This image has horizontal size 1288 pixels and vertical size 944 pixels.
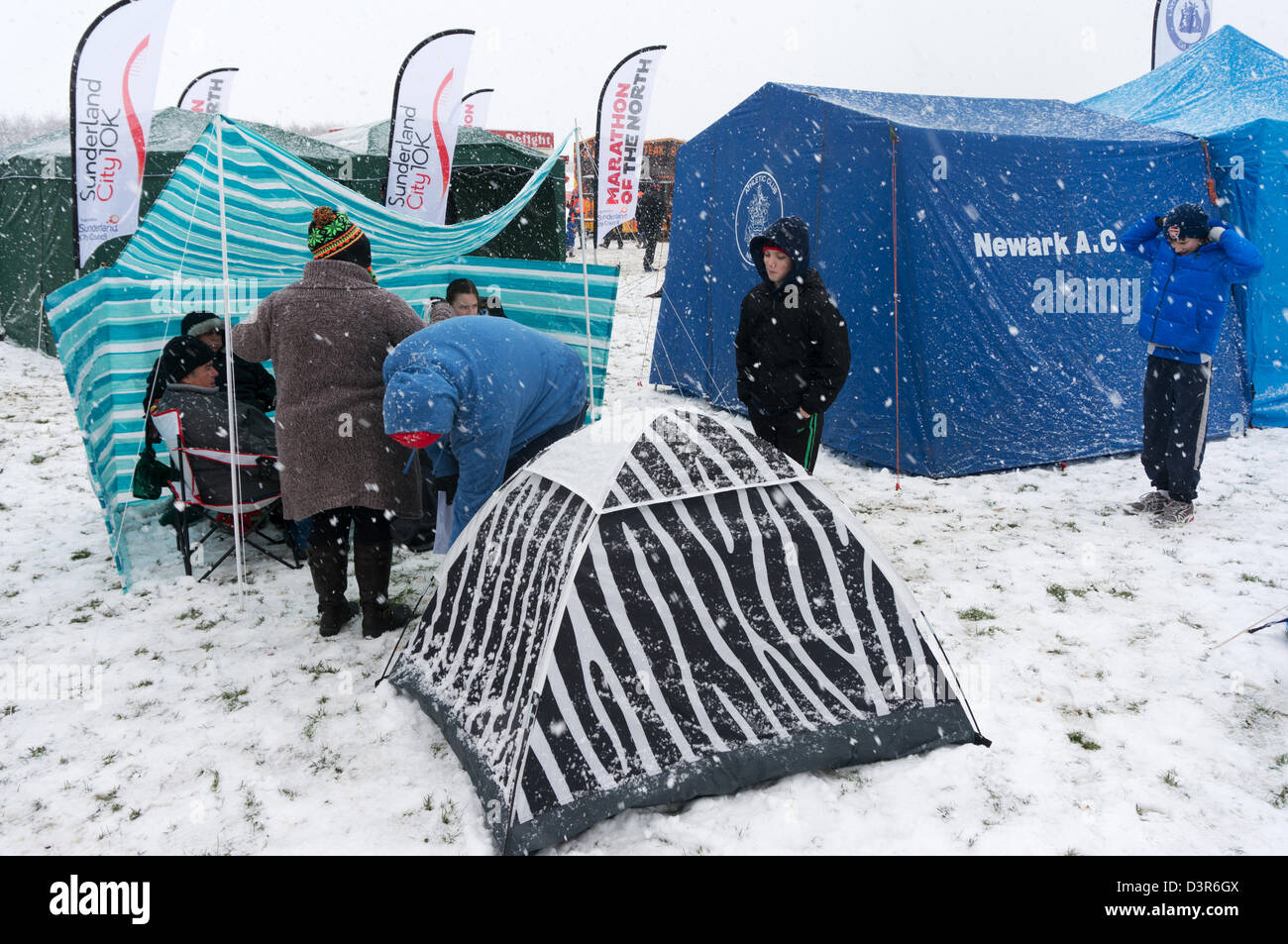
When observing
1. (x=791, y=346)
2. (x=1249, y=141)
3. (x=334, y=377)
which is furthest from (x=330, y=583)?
(x=1249, y=141)

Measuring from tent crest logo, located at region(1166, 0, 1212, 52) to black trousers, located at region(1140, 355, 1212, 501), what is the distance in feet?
27.2

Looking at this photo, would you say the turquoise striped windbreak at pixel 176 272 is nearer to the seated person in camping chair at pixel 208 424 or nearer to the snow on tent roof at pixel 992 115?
the seated person in camping chair at pixel 208 424

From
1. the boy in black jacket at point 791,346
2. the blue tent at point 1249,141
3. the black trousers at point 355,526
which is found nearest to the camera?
the black trousers at point 355,526

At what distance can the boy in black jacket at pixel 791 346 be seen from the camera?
4051 mm

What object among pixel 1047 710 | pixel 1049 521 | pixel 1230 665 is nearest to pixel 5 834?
pixel 1047 710

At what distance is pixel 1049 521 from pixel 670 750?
362cm

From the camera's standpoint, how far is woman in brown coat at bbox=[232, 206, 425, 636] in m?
3.57

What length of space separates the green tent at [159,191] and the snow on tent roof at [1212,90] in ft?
24.2

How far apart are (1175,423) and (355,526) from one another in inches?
→ 188

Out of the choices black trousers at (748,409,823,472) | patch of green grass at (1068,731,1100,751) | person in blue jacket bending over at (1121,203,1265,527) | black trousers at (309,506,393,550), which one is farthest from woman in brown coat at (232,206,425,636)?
person in blue jacket bending over at (1121,203,1265,527)

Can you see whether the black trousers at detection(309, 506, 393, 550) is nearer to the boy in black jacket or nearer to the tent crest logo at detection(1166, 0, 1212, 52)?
the boy in black jacket

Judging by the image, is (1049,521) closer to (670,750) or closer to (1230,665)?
(1230,665)

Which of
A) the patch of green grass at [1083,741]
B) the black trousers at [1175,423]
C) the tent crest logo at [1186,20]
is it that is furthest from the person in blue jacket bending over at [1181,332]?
the tent crest logo at [1186,20]

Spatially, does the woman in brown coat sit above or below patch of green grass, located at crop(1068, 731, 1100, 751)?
above
